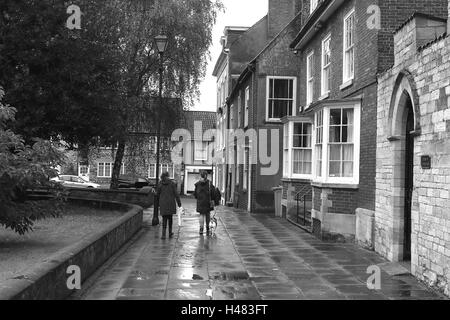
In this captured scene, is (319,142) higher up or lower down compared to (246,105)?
lower down

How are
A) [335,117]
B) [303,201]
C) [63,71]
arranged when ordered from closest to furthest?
[335,117] → [303,201] → [63,71]

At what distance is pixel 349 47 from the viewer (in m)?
13.7

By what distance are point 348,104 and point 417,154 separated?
4.52 meters

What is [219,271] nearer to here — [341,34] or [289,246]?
[289,246]

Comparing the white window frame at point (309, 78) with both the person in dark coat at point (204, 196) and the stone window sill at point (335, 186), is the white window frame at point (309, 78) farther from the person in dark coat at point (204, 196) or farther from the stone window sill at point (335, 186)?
the person in dark coat at point (204, 196)

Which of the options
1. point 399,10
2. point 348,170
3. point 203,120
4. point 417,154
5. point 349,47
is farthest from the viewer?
point 203,120

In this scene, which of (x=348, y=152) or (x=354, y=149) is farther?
(x=348, y=152)

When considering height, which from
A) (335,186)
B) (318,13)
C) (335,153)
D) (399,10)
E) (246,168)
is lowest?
(335,186)

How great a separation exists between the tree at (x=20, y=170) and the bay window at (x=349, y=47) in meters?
7.68

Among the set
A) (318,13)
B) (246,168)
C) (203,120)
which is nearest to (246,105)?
(246,168)

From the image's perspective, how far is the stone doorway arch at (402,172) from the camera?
32.9 feet

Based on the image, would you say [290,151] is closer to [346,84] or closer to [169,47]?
[346,84]
